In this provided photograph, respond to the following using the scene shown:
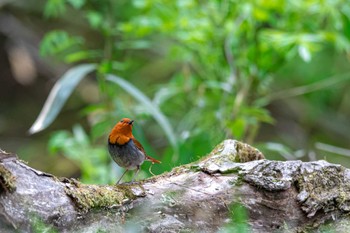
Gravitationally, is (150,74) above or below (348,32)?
below

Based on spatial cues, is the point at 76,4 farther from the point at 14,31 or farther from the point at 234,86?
the point at 14,31

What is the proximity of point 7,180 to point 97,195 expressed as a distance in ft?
1.20

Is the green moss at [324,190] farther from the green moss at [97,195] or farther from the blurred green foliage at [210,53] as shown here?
the blurred green foliage at [210,53]

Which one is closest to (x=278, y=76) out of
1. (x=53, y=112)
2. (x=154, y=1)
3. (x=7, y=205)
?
(x=154, y=1)

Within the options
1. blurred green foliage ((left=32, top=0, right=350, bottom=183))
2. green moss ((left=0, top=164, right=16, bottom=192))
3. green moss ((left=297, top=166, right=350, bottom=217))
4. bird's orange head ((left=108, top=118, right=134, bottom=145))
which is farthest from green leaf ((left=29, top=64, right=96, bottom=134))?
green moss ((left=297, top=166, right=350, bottom=217))

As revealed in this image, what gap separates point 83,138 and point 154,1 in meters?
1.25

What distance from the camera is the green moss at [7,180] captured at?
6.27 feet

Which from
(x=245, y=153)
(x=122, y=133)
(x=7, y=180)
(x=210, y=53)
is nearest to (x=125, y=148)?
(x=122, y=133)

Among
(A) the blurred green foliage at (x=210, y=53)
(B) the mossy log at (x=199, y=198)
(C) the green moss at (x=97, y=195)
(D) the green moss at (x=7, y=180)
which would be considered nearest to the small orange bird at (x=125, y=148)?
(B) the mossy log at (x=199, y=198)

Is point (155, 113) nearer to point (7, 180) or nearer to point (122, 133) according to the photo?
point (122, 133)

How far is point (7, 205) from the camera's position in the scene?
1893 millimetres

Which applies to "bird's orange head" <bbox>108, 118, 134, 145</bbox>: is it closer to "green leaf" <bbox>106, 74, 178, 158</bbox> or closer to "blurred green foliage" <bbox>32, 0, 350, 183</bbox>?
"green leaf" <bbox>106, 74, 178, 158</bbox>

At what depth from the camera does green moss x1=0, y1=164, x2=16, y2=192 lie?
6.27 feet

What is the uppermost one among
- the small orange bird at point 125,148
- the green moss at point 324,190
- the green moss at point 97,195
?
the green moss at point 324,190
